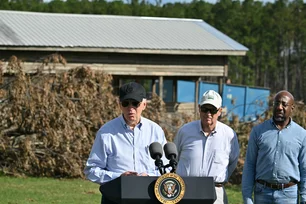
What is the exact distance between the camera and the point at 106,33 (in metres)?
29.2

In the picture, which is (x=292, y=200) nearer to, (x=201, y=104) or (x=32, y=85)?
(x=201, y=104)

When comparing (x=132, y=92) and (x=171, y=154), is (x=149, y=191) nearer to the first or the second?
(x=171, y=154)

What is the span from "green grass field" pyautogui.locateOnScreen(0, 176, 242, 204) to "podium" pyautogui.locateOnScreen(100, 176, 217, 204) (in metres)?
7.49

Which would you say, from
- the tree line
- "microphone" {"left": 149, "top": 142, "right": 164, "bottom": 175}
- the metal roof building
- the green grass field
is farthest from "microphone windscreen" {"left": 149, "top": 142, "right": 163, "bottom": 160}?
the tree line

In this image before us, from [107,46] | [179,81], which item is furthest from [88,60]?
[179,81]

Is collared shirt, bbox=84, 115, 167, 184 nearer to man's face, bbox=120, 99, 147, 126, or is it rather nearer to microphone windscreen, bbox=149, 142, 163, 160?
man's face, bbox=120, 99, 147, 126

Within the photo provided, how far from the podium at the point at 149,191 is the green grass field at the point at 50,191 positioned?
7490 mm

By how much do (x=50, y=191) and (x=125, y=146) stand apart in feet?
26.7

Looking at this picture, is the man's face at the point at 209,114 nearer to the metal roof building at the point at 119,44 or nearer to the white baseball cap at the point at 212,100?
the white baseball cap at the point at 212,100

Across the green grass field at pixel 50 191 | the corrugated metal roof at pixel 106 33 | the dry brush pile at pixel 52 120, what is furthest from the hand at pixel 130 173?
the corrugated metal roof at pixel 106 33

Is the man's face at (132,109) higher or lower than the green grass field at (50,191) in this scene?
higher

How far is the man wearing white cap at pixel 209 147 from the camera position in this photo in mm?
6801

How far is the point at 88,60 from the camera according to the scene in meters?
27.3

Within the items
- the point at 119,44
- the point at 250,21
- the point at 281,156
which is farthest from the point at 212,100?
the point at 250,21
